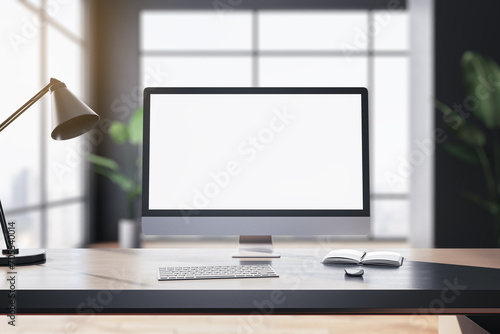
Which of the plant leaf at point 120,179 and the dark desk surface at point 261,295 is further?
the plant leaf at point 120,179

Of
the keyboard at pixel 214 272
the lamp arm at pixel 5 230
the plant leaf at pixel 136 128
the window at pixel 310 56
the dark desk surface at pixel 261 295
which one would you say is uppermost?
the window at pixel 310 56

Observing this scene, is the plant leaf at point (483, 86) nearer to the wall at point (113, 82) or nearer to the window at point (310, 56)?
the window at point (310, 56)

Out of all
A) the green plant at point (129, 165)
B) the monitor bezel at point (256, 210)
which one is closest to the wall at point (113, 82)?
the green plant at point (129, 165)

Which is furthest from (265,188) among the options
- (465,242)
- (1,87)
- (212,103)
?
(465,242)

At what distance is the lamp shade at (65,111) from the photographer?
1089 millimetres

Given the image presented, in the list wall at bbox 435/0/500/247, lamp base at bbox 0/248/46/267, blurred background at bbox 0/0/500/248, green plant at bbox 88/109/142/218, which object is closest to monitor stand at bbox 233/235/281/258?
lamp base at bbox 0/248/46/267

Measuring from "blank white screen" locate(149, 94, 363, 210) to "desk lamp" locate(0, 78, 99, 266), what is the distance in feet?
0.55

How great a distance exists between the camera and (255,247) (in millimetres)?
1284

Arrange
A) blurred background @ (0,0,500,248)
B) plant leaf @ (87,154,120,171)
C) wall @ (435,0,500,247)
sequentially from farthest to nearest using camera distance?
blurred background @ (0,0,500,248) < plant leaf @ (87,154,120,171) < wall @ (435,0,500,247)

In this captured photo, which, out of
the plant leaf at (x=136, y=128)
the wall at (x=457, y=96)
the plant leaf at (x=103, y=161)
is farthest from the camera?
the plant leaf at (x=103, y=161)

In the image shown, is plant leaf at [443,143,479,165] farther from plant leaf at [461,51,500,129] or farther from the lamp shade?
the lamp shade

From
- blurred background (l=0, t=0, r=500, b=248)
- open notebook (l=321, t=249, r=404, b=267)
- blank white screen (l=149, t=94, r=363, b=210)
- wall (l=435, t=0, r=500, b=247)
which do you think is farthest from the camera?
blurred background (l=0, t=0, r=500, b=248)

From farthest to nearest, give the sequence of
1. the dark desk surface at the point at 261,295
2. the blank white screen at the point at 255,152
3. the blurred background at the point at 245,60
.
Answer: the blurred background at the point at 245,60, the blank white screen at the point at 255,152, the dark desk surface at the point at 261,295

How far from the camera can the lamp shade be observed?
1.09m
